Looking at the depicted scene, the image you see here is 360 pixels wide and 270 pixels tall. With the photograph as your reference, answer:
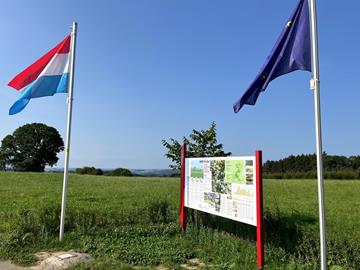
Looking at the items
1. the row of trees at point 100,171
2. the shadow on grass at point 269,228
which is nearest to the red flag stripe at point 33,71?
the shadow on grass at point 269,228

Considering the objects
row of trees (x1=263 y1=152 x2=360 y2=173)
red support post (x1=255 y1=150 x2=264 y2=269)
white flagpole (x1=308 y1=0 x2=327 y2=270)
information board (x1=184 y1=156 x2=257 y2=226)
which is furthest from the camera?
row of trees (x1=263 y1=152 x2=360 y2=173)

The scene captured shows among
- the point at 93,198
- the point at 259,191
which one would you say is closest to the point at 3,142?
the point at 93,198

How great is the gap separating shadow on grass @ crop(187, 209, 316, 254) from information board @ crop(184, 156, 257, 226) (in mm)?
626

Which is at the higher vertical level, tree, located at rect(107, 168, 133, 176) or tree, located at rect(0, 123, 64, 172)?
tree, located at rect(0, 123, 64, 172)

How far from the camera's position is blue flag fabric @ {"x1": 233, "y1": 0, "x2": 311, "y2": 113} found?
19.2 feet

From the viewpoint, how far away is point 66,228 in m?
9.43

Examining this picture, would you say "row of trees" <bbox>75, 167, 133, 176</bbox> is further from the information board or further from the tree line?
the information board

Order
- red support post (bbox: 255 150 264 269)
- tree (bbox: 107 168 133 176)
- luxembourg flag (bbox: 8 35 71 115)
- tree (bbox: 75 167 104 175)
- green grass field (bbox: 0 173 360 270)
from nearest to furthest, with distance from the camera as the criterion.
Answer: red support post (bbox: 255 150 264 269)
green grass field (bbox: 0 173 360 270)
luxembourg flag (bbox: 8 35 71 115)
tree (bbox: 107 168 133 176)
tree (bbox: 75 167 104 175)

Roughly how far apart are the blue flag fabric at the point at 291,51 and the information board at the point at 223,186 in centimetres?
151

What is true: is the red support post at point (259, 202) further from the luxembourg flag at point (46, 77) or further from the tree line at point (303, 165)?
the tree line at point (303, 165)

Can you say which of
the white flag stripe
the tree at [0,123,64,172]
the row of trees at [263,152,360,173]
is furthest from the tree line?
the white flag stripe

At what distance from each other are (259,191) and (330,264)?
5.14 feet

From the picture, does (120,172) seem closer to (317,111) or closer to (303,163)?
(303,163)

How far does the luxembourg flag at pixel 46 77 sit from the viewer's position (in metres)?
9.17
